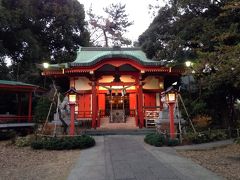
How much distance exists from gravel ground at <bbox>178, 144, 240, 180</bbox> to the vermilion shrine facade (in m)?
7.52

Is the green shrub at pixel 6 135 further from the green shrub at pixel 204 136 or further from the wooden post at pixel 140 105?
the green shrub at pixel 204 136

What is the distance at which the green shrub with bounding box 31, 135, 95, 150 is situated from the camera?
14.1 metres

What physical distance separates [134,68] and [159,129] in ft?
20.8

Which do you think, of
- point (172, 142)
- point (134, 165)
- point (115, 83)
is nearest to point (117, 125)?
point (115, 83)

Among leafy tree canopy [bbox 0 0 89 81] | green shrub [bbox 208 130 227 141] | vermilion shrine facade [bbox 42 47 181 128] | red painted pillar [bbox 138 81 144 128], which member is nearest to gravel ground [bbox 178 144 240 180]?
green shrub [bbox 208 130 227 141]

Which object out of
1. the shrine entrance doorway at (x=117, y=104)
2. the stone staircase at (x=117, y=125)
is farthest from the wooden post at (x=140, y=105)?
the shrine entrance doorway at (x=117, y=104)

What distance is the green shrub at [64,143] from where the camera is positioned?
46.3 ft

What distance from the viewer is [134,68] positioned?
22406mm

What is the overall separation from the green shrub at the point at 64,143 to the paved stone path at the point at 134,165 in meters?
0.58

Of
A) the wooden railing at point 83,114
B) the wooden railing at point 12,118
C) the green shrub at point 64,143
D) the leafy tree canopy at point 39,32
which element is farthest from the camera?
the leafy tree canopy at point 39,32

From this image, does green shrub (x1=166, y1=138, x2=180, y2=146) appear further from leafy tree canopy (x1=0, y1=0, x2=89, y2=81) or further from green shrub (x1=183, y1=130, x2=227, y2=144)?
leafy tree canopy (x1=0, y1=0, x2=89, y2=81)

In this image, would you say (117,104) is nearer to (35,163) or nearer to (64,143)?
(64,143)

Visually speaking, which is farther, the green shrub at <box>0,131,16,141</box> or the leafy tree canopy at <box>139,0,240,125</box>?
the green shrub at <box>0,131,16,141</box>

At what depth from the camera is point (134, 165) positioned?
32.6 feet
